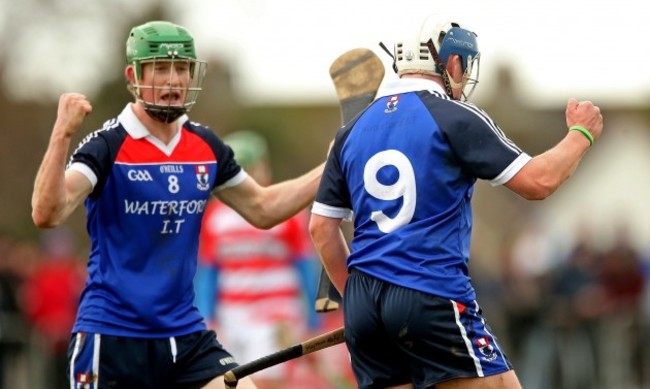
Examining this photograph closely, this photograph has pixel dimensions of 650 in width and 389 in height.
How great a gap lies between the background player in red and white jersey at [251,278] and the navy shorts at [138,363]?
13.7ft

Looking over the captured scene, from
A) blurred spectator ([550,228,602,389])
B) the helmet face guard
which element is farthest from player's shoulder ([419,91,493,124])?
blurred spectator ([550,228,602,389])

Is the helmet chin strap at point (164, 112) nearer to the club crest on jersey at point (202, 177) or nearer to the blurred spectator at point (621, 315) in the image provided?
the club crest on jersey at point (202, 177)

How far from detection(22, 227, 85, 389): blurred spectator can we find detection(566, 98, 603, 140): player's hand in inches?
533

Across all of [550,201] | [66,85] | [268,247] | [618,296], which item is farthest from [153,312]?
[550,201]

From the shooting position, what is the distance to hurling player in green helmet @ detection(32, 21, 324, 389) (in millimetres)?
7043

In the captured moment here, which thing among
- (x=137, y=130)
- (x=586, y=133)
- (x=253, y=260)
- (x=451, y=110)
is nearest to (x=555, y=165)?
(x=586, y=133)

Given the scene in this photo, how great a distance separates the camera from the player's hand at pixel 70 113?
6.79 meters

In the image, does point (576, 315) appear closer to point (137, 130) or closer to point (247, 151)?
point (247, 151)

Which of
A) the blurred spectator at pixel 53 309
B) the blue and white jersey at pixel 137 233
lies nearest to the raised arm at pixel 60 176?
the blue and white jersey at pixel 137 233

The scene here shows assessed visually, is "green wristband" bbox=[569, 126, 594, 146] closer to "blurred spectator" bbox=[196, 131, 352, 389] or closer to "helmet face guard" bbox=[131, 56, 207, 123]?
"helmet face guard" bbox=[131, 56, 207, 123]

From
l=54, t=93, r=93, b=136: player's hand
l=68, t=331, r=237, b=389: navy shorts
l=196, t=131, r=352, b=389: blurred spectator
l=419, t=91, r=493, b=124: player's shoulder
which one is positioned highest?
l=419, t=91, r=493, b=124: player's shoulder

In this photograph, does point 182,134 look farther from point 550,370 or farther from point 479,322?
point 550,370

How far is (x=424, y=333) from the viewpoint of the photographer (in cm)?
632

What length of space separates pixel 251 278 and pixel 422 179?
518cm
